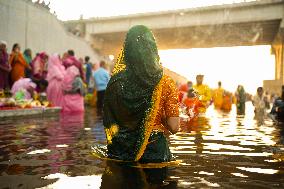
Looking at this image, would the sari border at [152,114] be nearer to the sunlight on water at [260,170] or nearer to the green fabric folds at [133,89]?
the green fabric folds at [133,89]

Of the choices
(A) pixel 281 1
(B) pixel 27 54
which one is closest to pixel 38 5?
(B) pixel 27 54

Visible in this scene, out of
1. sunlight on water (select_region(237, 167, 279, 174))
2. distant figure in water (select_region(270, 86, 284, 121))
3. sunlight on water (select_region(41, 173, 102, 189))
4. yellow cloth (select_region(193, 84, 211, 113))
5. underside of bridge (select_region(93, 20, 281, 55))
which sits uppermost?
underside of bridge (select_region(93, 20, 281, 55))

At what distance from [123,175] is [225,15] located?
33948mm

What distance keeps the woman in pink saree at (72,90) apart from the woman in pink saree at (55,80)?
0.57 ft

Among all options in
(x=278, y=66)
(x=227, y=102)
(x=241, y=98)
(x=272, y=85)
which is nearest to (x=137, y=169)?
(x=241, y=98)

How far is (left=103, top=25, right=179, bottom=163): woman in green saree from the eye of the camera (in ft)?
12.6

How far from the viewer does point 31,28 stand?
882 inches

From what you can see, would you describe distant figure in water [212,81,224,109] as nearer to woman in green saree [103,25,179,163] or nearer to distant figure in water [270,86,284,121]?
distant figure in water [270,86,284,121]

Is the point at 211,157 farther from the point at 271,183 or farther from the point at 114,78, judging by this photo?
the point at 114,78

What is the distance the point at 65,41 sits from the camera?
91.7 feet

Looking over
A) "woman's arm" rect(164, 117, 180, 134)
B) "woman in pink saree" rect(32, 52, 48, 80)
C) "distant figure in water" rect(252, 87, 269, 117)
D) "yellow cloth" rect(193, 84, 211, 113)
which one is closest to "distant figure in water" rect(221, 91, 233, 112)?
"distant figure in water" rect(252, 87, 269, 117)

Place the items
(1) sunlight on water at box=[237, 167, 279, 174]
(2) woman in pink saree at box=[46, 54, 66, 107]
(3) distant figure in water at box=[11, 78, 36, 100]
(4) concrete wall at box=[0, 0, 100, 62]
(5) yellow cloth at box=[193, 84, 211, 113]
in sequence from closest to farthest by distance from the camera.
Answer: (1) sunlight on water at box=[237, 167, 279, 174], (3) distant figure in water at box=[11, 78, 36, 100], (5) yellow cloth at box=[193, 84, 211, 113], (2) woman in pink saree at box=[46, 54, 66, 107], (4) concrete wall at box=[0, 0, 100, 62]

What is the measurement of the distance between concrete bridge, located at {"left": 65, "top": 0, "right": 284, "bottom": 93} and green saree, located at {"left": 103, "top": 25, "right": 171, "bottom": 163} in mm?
31675

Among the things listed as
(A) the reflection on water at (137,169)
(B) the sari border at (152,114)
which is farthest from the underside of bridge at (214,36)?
(B) the sari border at (152,114)
